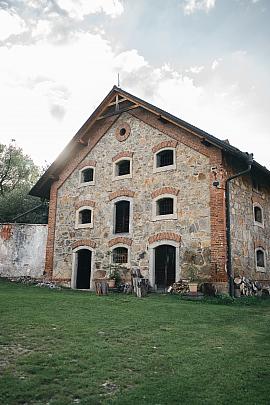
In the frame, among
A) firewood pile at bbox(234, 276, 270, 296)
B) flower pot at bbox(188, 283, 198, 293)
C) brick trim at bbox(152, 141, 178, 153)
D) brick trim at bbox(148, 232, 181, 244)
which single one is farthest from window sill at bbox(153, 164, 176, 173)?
firewood pile at bbox(234, 276, 270, 296)

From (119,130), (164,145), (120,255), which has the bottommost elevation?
(120,255)

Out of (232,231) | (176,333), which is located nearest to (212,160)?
(232,231)

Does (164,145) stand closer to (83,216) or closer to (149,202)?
(149,202)

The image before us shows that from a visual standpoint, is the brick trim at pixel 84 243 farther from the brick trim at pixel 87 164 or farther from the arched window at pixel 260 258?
the arched window at pixel 260 258

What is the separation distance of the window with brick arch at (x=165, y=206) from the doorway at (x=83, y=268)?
4.13 m

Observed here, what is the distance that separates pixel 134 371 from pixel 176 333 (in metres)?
2.39

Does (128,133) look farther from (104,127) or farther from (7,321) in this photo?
(7,321)

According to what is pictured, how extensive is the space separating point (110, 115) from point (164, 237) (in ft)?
21.0

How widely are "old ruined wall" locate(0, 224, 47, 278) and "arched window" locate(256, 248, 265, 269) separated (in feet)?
32.6

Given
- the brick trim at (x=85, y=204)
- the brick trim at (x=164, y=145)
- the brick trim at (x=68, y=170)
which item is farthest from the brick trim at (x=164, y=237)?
the brick trim at (x=68, y=170)

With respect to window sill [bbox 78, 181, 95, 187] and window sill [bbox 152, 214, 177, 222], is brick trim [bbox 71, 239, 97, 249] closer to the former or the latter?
window sill [bbox 78, 181, 95, 187]

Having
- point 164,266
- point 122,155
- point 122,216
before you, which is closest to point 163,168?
point 122,155

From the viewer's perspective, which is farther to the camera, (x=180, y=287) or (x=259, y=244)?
(x=259, y=244)

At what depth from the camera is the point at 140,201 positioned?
15125mm
